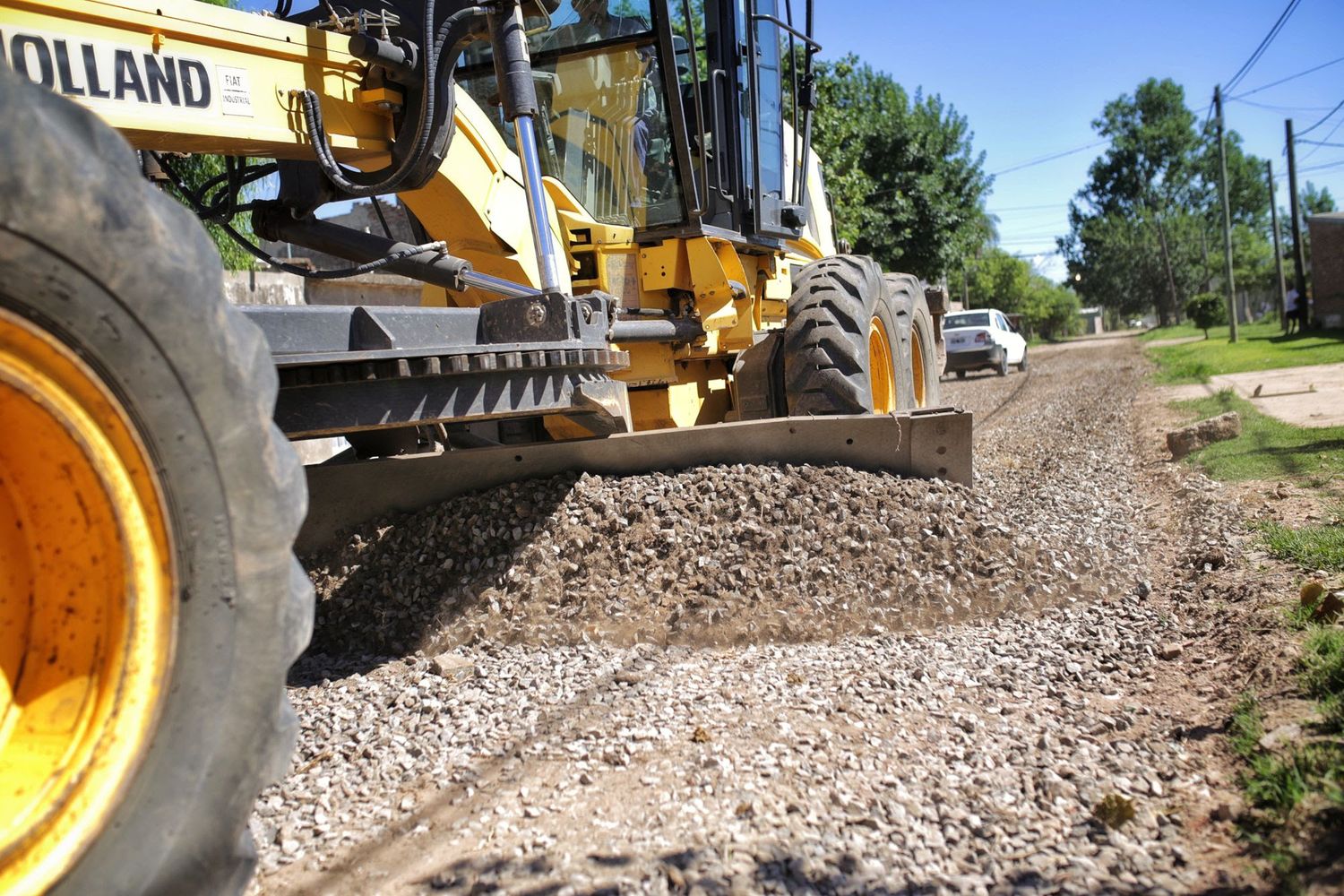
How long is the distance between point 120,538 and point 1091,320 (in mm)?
108254

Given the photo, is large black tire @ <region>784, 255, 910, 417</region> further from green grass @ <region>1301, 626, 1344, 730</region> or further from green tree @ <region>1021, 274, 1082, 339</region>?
green tree @ <region>1021, 274, 1082, 339</region>

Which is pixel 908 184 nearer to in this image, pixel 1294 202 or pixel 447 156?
pixel 1294 202

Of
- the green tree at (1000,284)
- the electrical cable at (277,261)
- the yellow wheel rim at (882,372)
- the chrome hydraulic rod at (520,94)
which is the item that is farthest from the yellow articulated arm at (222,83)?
the green tree at (1000,284)

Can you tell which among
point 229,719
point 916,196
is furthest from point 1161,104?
point 229,719

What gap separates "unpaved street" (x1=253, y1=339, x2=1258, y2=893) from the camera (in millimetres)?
2742

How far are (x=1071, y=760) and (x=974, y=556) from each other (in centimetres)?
189

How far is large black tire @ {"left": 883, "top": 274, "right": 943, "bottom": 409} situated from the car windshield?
1700cm

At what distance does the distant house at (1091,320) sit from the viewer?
99750 millimetres

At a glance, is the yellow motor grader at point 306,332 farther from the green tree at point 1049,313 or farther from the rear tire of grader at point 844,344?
the green tree at point 1049,313

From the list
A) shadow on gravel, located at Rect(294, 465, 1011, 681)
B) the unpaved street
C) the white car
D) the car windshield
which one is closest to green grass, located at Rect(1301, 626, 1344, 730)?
the unpaved street

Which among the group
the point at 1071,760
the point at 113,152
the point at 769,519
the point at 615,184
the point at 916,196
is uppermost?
the point at 916,196

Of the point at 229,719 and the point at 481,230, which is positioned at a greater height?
the point at 481,230

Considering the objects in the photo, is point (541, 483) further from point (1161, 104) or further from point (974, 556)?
point (1161, 104)

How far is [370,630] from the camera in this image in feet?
15.5
